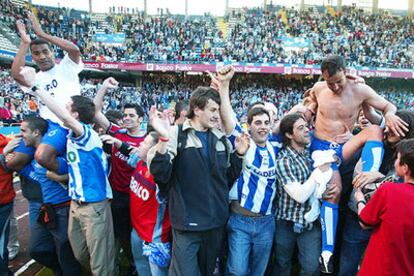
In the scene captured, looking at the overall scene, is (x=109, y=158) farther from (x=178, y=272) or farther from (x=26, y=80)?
(x=178, y=272)

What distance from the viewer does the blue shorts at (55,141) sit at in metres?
3.45

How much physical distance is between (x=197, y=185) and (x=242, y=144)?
548 millimetres

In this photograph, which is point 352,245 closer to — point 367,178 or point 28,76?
point 367,178

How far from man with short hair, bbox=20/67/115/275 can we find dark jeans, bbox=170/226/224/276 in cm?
85

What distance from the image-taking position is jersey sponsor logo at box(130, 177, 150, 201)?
334cm

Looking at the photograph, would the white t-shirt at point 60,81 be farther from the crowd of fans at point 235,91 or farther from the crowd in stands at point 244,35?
the crowd in stands at point 244,35

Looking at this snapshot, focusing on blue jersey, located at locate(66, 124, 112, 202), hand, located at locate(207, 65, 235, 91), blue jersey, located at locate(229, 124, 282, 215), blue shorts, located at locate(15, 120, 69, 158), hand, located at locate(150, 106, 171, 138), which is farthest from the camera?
blue shorts, located at locate(15, 120, 69, 158)

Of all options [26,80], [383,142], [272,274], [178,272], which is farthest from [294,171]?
[26,80]

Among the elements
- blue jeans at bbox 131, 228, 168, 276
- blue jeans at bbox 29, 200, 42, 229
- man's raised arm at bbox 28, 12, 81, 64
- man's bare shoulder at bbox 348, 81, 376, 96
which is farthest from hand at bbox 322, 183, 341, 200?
man's raised arm at bbox 28, 12, 81, 64

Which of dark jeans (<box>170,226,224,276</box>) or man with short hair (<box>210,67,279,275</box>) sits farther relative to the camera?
man with short hair (<box>210,67,279,275</box>)

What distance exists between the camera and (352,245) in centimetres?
321

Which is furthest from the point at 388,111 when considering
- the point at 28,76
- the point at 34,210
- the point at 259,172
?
the point at 34,210

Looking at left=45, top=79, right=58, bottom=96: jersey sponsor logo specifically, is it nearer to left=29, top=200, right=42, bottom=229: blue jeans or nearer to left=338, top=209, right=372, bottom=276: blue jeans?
left=29, top=200, right=42, bottom=229: blue jeans

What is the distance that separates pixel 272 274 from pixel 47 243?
92.7 inches
